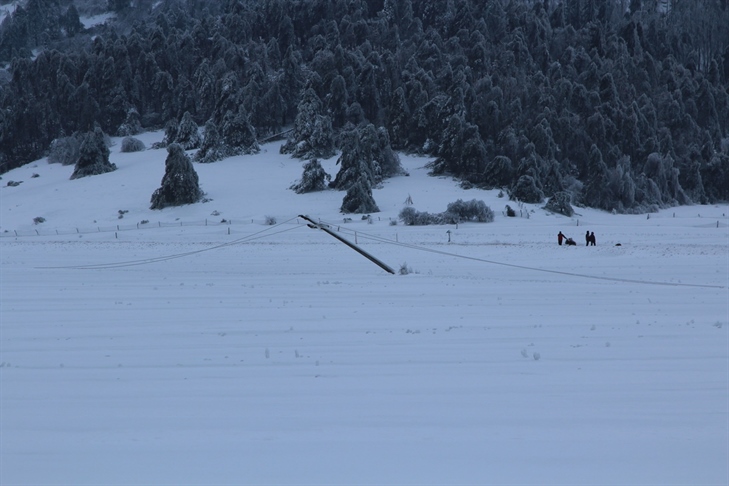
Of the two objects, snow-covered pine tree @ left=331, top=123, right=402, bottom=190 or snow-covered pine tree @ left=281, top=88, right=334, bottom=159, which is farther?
snow-covered pine tree @ left=281, top=88, right=334, bottom=159

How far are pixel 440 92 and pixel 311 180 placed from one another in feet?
54.6

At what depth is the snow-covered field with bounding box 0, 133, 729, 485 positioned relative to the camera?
5719 mm

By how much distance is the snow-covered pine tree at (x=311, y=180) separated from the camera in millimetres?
42594

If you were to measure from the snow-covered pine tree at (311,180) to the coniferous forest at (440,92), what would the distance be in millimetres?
2317

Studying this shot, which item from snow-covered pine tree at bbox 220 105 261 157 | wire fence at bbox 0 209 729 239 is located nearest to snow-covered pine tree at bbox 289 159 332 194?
wire fence at bbox 0 209 729 239

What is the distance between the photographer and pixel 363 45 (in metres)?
63.3

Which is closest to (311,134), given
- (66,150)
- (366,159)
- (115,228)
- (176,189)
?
(366,159)

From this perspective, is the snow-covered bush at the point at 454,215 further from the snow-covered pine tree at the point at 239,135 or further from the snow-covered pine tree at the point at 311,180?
the snow-covered pine tree at the point at 239,135

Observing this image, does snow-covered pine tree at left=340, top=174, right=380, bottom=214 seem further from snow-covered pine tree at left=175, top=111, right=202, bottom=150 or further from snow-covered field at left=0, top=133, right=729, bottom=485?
snow-covered pine tree at left=175, top=111, right=202, bottom=150

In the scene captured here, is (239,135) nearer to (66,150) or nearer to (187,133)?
(187,133)

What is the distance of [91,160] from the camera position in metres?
49.8

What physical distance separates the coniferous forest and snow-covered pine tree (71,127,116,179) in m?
6.93

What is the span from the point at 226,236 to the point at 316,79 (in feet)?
93.1

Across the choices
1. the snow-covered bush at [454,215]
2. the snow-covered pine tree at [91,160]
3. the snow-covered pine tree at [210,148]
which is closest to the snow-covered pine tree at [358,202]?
the snow-covered bush at [454,215]
